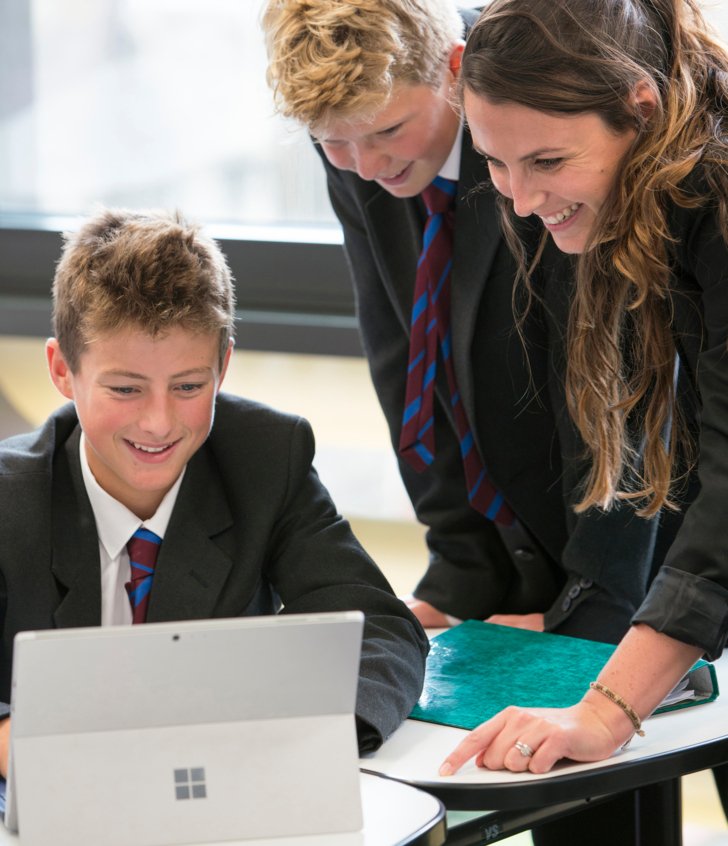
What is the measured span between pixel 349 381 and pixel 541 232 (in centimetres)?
188

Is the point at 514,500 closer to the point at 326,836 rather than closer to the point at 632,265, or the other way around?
the point at 632,265

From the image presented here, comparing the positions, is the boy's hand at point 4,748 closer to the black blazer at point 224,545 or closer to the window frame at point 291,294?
the black blazer at point 224,545

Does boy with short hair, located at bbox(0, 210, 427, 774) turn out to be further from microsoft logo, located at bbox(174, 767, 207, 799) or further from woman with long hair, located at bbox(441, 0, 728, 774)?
microsoft logo, located at bbox(174, 767, 207, 799)

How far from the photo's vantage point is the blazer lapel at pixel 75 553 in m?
1.60

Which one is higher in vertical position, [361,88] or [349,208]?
[361,88]

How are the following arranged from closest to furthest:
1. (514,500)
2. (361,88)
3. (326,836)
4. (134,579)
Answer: (326,836) → (134,579) → (361,88) → (514,500)

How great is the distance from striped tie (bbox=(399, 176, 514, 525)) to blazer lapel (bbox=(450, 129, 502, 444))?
0.04 m

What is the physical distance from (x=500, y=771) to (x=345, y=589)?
350mm

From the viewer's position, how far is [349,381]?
145 inches

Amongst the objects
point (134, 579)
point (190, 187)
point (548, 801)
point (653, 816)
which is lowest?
point (653, 816)

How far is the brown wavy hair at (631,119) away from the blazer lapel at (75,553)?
634 millimetres

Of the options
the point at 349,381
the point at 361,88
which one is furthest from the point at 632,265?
the point at 349,381

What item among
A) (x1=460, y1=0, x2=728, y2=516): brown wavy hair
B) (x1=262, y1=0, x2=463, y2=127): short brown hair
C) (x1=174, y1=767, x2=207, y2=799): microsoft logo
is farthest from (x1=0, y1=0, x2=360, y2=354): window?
(x1=174, y1=767, x2=207, y2=799): microsoft logo

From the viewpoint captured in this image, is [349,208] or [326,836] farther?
[349,208]
